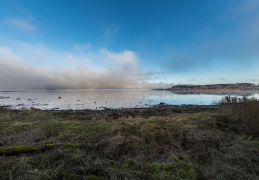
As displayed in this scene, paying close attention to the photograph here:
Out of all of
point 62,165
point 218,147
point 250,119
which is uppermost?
point 250,119

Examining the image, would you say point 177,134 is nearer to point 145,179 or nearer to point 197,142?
point 197,142

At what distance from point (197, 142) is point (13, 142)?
8044mm

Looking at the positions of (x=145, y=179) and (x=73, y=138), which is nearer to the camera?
(x=145, y=179)

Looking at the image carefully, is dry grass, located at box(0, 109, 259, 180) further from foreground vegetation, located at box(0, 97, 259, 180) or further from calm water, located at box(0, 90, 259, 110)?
calm water, located at box(0, 90, 259, 110)

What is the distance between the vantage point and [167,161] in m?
3.64

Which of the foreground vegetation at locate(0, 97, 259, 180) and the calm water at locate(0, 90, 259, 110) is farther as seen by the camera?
the calm water at locate(0, 90, 259, 110)

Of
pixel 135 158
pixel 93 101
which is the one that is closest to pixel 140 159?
pixel 135 158

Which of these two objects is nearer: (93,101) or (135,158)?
(135,158)

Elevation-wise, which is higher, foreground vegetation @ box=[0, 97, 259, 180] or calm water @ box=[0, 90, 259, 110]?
foreground vegetation @ box=[0, 97, 259, 180]

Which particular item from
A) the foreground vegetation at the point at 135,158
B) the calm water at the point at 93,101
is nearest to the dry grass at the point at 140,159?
the foreground vegetation at the point at 135,158

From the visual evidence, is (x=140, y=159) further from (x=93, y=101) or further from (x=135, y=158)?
(x=93, y=101)

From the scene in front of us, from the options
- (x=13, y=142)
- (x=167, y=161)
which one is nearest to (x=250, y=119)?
(x=167, y=161)

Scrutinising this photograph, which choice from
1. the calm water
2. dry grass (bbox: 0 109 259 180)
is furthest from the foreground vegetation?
the calm water

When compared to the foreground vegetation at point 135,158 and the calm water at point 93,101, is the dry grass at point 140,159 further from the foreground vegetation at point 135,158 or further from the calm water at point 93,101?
the calm water at point 93,101
